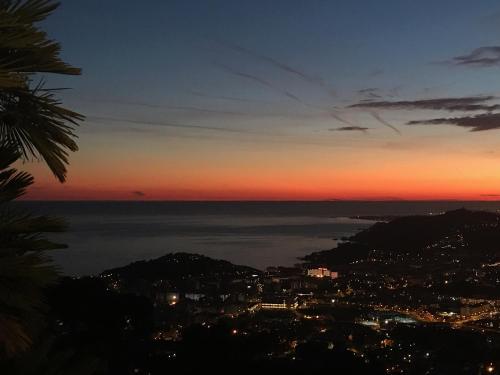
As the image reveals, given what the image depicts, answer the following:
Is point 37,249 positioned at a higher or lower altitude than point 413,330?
higher

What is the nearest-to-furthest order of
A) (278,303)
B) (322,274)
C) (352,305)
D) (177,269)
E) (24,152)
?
(24,152), (352,305), (278,303), (322,274), (177,269)

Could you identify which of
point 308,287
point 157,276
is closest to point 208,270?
point 157,276

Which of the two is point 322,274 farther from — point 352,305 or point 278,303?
point 278,303

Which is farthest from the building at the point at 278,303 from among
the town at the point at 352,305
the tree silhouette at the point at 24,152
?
the tree silhouette at the point at 24,152

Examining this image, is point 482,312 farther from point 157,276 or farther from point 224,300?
point 157,276

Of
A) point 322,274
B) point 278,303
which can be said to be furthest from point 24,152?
point 322,274

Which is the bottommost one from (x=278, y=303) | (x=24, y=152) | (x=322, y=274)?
(x=322, y=274)

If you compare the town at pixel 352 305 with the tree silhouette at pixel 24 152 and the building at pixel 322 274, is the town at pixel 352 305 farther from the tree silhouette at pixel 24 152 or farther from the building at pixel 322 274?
the tree silhouette at pixel 24 152

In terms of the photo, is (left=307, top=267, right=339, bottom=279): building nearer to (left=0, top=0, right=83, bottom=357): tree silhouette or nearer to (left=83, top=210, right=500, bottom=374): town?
(left=83, top=210, right=500, bottom=374): town
